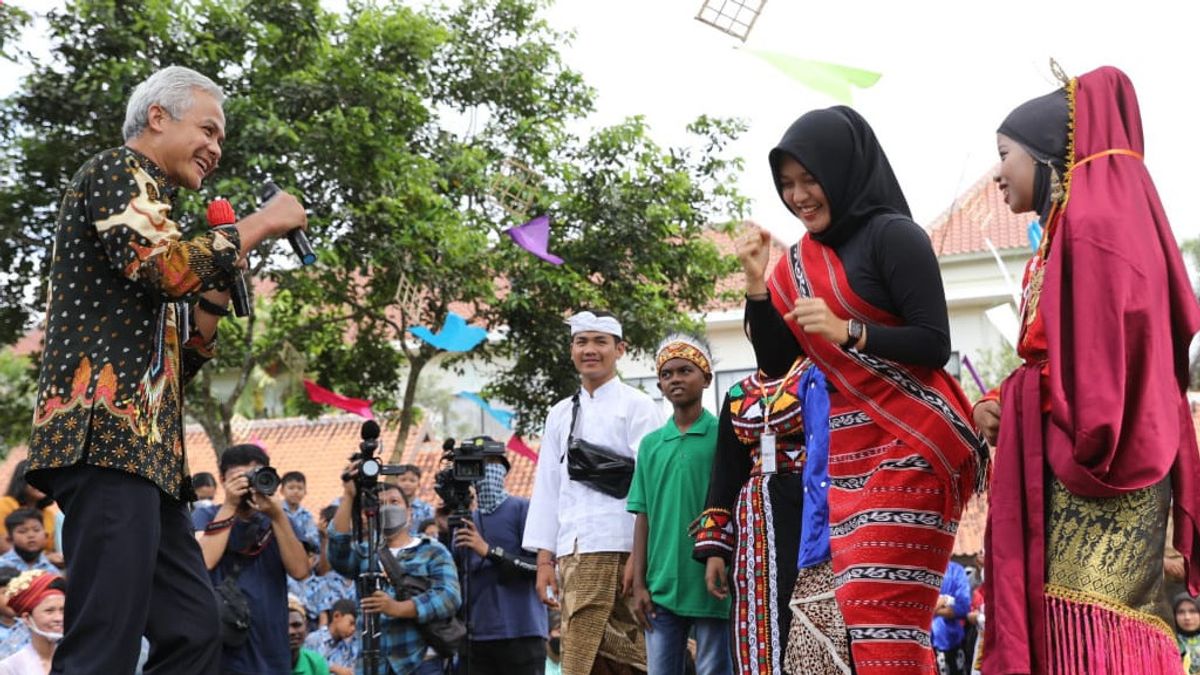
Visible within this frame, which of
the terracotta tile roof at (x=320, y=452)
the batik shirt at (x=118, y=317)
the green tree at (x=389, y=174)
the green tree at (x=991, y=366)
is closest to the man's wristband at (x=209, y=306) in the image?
the batik shirt at (x=118, y=317)

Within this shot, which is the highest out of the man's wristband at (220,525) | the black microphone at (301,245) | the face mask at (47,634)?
the black microphone at (301,245)

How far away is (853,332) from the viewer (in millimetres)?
3738

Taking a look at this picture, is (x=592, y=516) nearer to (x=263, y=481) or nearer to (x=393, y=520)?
(x=263, y=481)

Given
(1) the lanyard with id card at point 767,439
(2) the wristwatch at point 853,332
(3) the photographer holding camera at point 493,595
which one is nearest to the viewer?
(2) the wristwatch at point 853,332

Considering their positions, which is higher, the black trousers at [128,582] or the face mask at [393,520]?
the black trousers at [128,582]

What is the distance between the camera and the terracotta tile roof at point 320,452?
29719 millimetres

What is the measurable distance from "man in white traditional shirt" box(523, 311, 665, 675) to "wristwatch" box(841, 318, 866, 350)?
2489 millimetres

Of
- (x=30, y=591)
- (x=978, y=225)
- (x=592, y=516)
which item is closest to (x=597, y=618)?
(x=592, y=516)

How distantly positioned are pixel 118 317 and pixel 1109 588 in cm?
260

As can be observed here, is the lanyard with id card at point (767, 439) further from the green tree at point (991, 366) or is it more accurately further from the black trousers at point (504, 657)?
the green tree at point (991, 366)

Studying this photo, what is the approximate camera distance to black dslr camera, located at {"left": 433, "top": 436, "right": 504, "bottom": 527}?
25.2 ft

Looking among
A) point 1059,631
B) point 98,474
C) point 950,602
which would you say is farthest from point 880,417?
point 950,602

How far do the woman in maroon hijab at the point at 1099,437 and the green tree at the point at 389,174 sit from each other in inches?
404

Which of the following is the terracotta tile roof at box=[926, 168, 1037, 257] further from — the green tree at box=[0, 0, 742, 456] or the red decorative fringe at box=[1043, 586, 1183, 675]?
the red decorative fringe at box=[1043, 586, 1183, 675]
